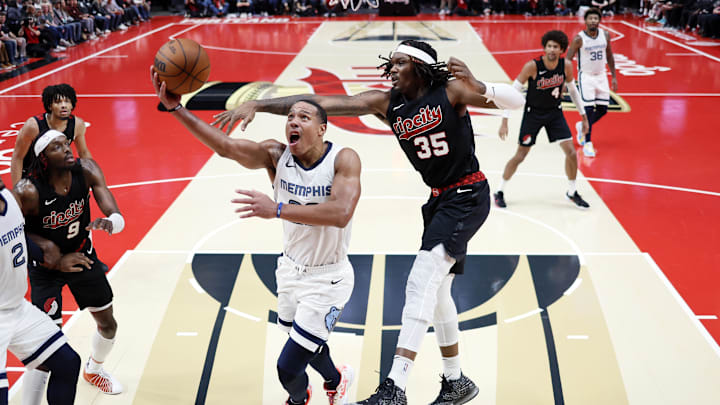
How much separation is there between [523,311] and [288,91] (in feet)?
29.7

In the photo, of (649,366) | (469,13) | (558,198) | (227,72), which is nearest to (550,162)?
(558,198)

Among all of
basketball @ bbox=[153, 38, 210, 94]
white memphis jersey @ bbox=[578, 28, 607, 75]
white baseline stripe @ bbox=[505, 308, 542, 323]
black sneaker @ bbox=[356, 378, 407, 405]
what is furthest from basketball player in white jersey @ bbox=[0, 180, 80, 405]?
white memphis jersey @ bbox=[578, 28, 607, 75]

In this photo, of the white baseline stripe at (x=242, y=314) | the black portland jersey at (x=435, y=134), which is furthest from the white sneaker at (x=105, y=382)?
the black portland jersey at (x=435, y=134)

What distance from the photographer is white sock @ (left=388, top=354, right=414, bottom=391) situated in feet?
13.5

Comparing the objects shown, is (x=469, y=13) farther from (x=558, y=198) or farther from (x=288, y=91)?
(x=558, y=198)

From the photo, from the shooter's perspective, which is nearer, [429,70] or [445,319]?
[429,70]

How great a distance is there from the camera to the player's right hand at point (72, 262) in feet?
14.6

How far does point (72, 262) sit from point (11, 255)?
597 millimetres

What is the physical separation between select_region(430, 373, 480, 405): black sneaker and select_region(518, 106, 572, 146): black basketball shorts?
164 inches

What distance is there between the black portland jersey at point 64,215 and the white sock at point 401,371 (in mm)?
2284

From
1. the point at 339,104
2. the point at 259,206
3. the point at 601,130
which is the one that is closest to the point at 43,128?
the point at 339,104

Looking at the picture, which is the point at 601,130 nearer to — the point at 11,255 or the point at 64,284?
the point at 64,284

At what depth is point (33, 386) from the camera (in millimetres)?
4285

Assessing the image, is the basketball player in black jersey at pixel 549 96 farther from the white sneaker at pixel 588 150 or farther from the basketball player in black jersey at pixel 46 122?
the basketball player in black jersey at pixel 46 122
